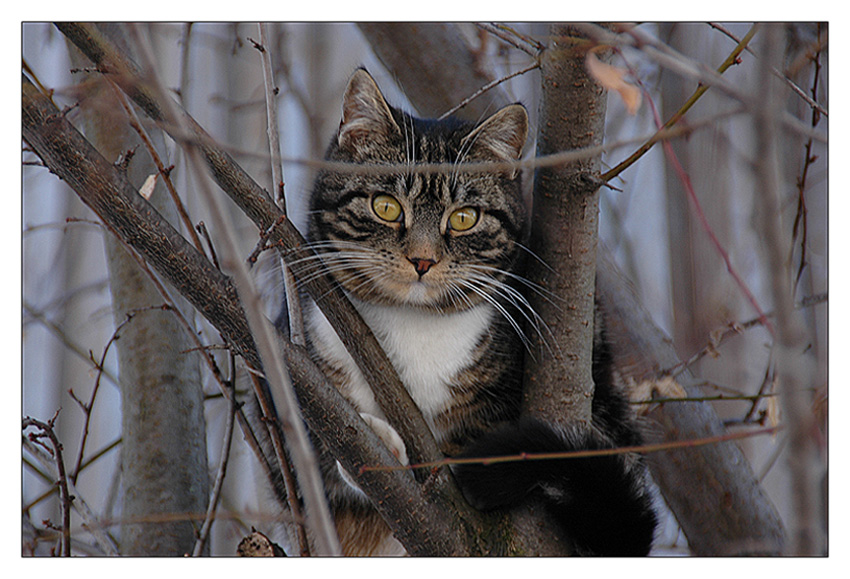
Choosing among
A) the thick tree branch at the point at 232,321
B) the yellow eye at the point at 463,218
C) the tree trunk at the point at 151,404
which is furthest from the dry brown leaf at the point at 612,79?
the tree trunk at the point at 151,404

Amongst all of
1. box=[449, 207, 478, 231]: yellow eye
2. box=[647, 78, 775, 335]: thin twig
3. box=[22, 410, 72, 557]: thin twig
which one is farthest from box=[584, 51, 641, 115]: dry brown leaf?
box=[22, 410, 72, 557]: thin twig

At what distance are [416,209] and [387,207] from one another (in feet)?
0.22

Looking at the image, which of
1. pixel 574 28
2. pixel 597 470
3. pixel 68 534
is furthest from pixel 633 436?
pixel 68 534

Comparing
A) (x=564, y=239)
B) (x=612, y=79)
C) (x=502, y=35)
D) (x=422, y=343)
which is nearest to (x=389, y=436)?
(x=422, y=343)

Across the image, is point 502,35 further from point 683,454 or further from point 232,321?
point 683,454

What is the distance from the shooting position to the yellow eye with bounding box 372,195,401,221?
1653 mm

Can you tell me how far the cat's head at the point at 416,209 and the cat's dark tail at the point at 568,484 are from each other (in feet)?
1.18

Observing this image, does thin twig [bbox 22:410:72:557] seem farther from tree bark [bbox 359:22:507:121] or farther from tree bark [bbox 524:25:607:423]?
tree bark [bbox 359:22:507:121]

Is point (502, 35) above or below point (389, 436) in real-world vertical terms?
above

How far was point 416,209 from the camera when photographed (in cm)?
164

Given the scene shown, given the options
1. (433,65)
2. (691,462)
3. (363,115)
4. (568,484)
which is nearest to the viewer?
(568,484)

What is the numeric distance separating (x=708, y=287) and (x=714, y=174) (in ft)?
0.92
